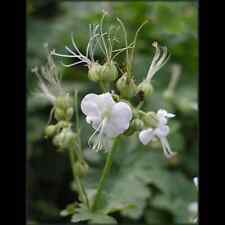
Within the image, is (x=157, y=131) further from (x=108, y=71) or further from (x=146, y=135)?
(x=108, y=71)

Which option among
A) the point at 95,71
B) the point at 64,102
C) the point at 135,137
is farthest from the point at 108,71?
the point at 135,137

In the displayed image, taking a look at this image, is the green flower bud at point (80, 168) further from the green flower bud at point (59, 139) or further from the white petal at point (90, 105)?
the white petal at point (90, 105)

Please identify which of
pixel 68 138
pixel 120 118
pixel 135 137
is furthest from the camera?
pixel 135 137

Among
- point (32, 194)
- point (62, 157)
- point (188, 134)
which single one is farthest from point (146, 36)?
point (32, 194)

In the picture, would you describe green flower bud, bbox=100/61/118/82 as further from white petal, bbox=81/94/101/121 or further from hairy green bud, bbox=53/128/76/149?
hairy green bud, bbox=53/128/76/149

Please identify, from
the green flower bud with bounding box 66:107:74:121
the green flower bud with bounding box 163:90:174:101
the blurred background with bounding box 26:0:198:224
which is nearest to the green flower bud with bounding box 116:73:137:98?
the green flower bud with bounding box 66:107:74:121

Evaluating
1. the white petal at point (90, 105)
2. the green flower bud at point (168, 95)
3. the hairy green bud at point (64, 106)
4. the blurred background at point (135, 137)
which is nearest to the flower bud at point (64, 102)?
the hairy green bud at point (64, 106)
